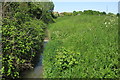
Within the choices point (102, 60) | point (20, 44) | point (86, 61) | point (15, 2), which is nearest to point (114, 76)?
point (102, 60)

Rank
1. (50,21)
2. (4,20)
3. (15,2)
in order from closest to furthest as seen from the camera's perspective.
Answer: (4,20) < (15,2) < (50,21)

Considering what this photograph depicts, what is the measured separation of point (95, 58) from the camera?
4289 mm

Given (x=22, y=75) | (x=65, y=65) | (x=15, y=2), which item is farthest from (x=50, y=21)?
(x=65, y=65)

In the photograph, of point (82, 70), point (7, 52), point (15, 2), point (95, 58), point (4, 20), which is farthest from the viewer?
point (15, 2)

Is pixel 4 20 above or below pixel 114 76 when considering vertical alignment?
above

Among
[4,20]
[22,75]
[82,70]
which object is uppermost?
[4,20]

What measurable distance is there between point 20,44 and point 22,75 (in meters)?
1.87

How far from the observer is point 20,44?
514cm

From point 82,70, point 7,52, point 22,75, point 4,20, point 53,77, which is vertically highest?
point 4,20

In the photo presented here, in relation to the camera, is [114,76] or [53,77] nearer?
[114,76]

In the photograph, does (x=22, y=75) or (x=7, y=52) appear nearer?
(x=7, y=52)

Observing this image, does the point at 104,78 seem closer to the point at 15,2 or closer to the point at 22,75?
the point at 22,75

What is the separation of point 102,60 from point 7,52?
2821mm

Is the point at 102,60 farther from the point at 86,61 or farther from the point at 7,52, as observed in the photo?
the point at 7,52
